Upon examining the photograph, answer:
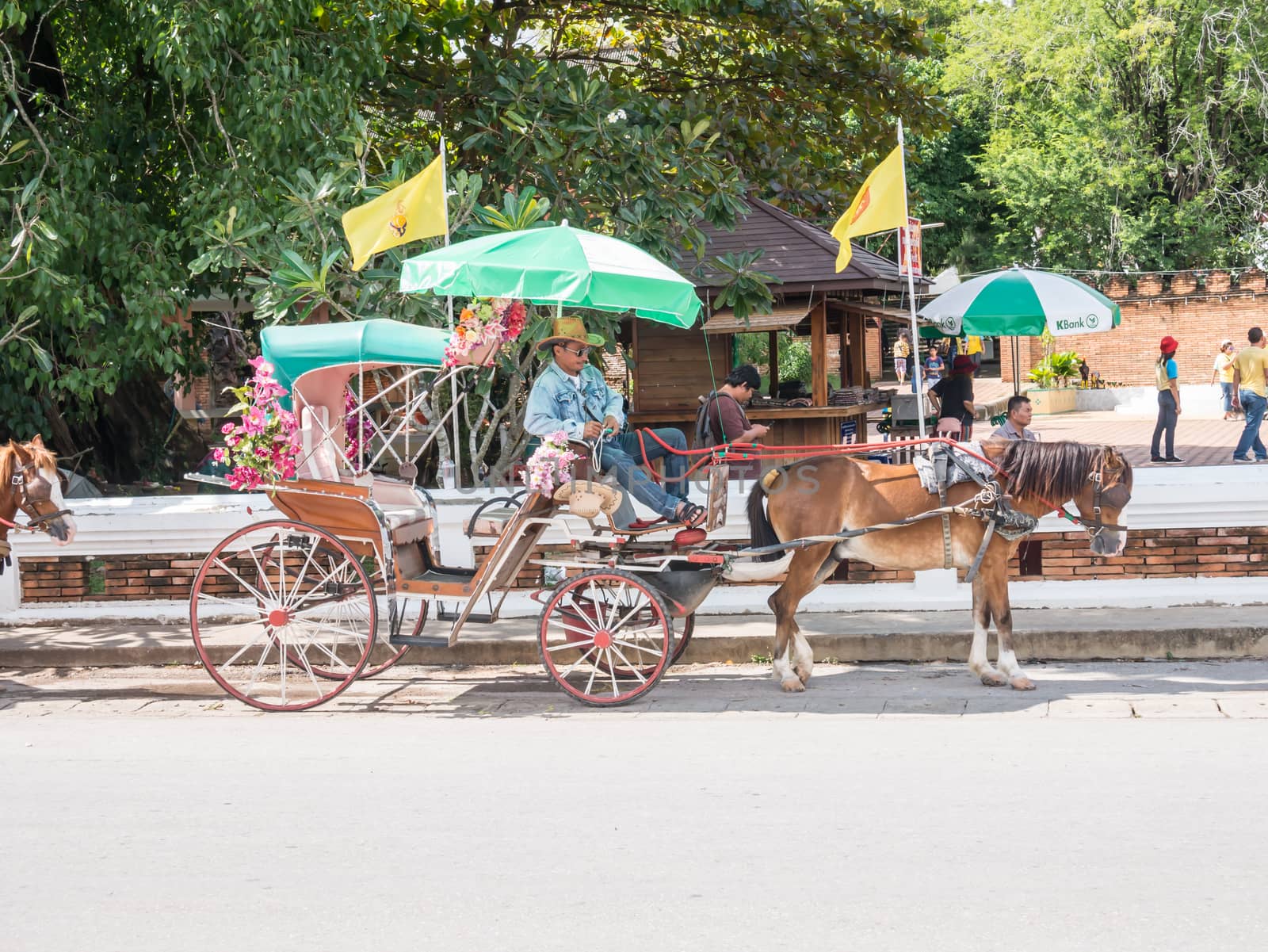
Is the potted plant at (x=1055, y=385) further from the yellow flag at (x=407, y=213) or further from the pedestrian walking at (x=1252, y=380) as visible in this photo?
the yellow flag at (x=407, y=213)

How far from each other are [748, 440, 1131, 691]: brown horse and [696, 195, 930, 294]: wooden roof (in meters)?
7.98

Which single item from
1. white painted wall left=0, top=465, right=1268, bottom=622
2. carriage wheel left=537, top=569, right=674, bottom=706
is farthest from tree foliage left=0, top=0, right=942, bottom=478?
carriage wheel left=537, top=569, right=674, bottom=706

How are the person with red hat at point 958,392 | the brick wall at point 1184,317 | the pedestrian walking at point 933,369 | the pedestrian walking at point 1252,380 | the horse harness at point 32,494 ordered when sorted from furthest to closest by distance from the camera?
1. the brick wall at point 1184,317
2. the pedestrian walking at point 933,369
3. the pedestrian walking at point 1252,380
4. the person with red hat at point 958,392
5. the horse harness at point 32,494

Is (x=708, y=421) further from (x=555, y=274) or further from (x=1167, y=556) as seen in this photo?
(x=1167, y=556)

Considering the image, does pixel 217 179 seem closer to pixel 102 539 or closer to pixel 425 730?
pixel 102 539

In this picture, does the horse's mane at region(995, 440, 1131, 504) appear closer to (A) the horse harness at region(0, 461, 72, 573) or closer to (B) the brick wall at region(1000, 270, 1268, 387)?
(A) the horse harness at region(0, 461, 72, 573)

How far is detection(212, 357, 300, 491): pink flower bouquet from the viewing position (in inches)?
339

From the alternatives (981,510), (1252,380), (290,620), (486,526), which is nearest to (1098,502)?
(981,510)

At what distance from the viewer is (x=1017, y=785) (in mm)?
6277

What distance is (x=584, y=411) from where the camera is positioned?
28.8 feet

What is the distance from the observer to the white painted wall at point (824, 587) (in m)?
10.4

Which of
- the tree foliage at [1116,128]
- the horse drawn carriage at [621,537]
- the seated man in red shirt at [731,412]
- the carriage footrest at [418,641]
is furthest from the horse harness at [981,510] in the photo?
the tree foliage at [1116,128]

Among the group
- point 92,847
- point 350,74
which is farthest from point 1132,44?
point 92,847

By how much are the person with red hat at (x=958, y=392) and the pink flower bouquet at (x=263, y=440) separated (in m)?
10.2
